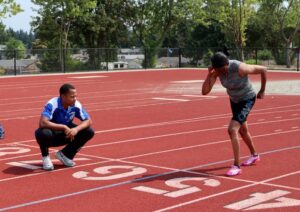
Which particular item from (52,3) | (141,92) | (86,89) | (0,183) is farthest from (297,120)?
(52,3)

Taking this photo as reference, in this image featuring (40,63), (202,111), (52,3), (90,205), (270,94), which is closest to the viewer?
(90,205)

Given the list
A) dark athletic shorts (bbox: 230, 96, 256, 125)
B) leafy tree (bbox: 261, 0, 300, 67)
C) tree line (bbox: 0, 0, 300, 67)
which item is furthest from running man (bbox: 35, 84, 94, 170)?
leafy tree (bbox: 261, 0, 300, 67)

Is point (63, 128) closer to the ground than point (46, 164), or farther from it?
farther from it

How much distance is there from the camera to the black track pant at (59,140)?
7383 millimetres

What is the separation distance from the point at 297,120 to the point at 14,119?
22.7ft

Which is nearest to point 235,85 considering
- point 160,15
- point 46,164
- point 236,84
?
point 236,84

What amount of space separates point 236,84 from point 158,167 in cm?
156

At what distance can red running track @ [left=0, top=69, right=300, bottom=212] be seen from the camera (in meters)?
5.71

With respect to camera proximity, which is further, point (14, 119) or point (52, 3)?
point (52, 3)

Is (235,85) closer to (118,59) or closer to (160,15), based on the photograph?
(118,59)

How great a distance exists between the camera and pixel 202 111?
1470cm

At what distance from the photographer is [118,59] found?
43.8 metres

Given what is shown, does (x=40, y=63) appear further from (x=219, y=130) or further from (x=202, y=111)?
A: (x=219, y=130)

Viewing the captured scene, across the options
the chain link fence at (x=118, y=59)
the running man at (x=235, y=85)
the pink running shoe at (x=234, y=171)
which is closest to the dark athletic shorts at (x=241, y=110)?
the running man at (x=235, y=85)
